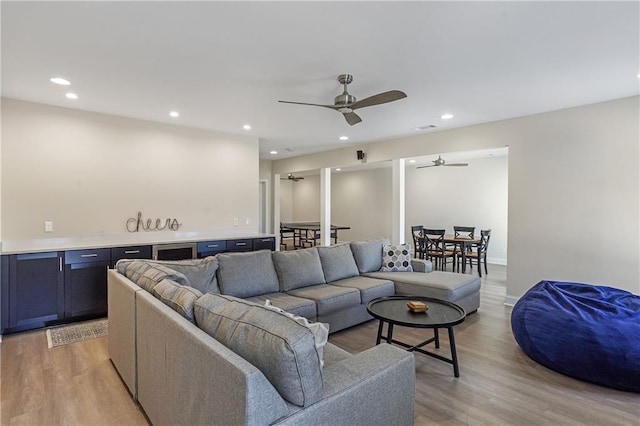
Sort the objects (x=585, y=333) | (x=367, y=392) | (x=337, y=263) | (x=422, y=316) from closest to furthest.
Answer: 1. (x=367, y=392)
2. (x=585, y=333)
3. (x=422, y=316)
4. (x=337, y=263)

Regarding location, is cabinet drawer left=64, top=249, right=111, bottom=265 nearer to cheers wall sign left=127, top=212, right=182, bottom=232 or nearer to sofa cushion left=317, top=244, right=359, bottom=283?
cheers wall sign left=127, top=212, right=182, bottom=232

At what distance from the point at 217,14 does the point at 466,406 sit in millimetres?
3106

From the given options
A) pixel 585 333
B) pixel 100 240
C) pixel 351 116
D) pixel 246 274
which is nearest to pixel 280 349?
pixel 246 274

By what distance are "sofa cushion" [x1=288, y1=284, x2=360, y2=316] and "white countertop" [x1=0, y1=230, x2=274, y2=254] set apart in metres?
2.08

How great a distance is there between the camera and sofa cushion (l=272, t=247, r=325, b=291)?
367 centimetres

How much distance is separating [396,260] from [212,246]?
269cm

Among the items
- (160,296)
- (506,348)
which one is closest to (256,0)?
(160,296)

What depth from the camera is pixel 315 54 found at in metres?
2.76

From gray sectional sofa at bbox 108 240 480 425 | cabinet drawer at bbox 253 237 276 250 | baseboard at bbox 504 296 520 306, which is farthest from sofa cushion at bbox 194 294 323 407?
baseboard at bbox 504 296 520 306

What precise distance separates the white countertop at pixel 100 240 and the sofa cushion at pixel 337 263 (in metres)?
1.70

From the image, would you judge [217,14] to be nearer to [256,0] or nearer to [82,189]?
[256,0]

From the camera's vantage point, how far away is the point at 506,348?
3.24 metres

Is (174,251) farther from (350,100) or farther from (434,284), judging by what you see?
(434,284)

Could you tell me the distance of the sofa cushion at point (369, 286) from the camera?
3.77m
